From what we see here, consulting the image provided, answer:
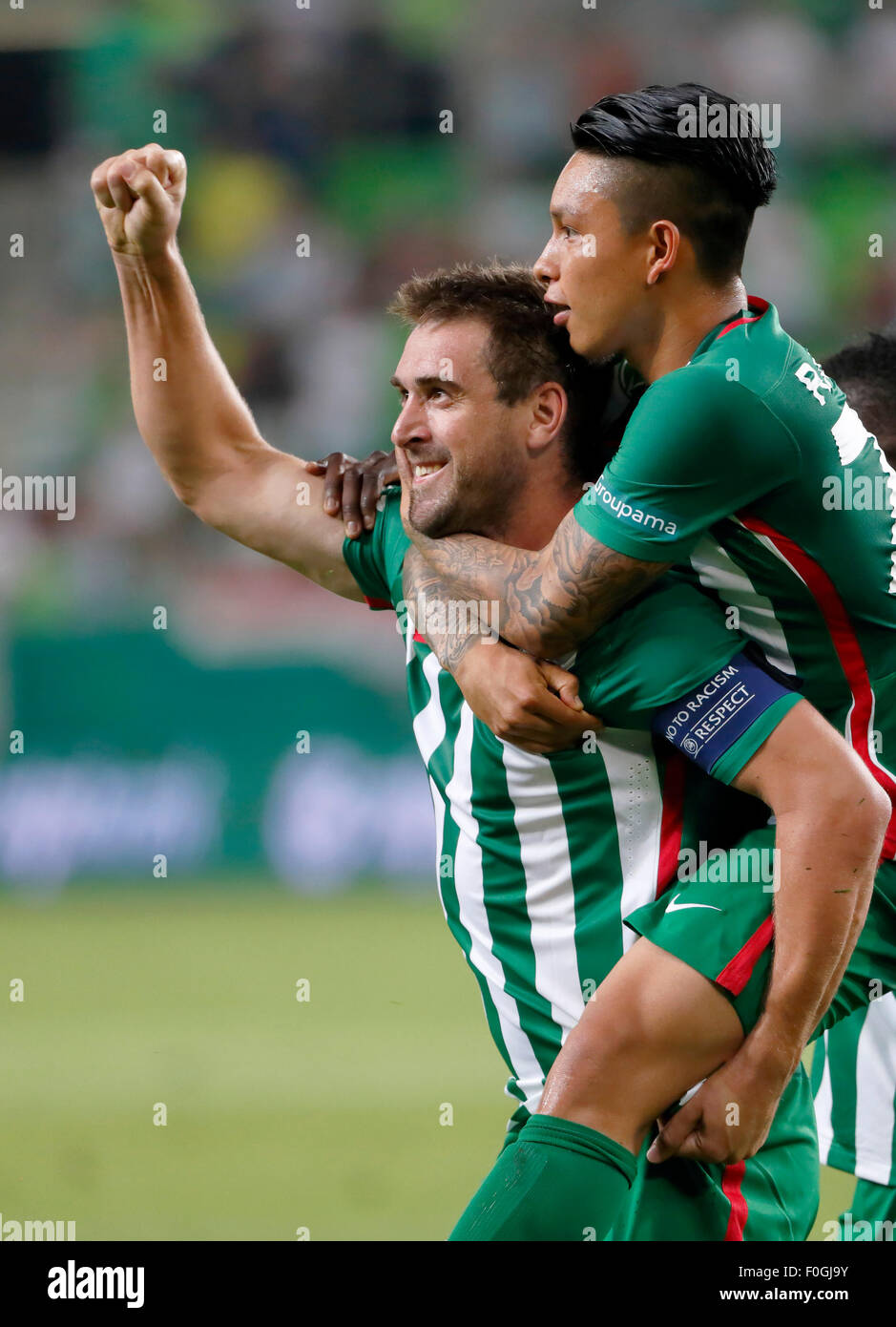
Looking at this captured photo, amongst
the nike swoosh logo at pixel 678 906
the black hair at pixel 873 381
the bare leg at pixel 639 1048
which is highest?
the black hair at pixel 873 381

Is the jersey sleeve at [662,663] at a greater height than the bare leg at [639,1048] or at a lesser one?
greater

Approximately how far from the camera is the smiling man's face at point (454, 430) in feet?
8.91

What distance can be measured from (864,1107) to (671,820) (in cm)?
103

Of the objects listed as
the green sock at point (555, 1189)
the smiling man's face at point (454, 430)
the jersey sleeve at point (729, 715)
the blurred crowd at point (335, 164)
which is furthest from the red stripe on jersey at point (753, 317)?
the blurred crowd at point (335, 164)

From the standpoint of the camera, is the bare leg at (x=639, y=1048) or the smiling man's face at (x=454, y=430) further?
the smiling man's face at (x=454, y=430)

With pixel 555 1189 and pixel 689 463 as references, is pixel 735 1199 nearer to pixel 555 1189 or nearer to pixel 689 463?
pixel 555 1189

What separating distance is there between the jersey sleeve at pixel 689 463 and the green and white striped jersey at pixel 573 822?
0.17m

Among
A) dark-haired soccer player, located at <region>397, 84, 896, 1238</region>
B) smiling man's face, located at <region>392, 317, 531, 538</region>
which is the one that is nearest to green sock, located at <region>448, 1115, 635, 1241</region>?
dark-haired soccer player, located at <region>397, 84, 896, 1238</region>

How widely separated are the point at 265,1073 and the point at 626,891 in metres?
3.34

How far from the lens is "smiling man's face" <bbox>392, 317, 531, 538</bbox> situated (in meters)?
2.71

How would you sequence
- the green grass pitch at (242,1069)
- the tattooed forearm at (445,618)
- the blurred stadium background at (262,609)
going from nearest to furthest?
the tattooed forearm at (445,618) → the green grass pitch at (242,1069) → the blurred stadium background at (262,609)

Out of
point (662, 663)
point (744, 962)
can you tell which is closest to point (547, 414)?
point (662, 663)

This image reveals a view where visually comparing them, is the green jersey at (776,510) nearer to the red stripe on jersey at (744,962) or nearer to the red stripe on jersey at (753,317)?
the red stripe on jersey at (753,317)

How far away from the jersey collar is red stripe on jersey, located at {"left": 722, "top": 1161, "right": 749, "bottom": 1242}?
52.9 inches
